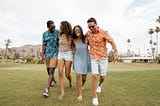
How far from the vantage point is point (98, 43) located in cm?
697

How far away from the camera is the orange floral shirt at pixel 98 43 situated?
22.6 ft

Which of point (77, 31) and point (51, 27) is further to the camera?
point (51, 27)

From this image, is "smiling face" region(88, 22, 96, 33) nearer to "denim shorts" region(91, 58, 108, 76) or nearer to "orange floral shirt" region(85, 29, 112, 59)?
"orange floral shirt" region(85, 29, 112, 59)

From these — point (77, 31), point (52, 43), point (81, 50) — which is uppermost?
point (77, 31)

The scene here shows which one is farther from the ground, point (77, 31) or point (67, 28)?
point (67, 28)

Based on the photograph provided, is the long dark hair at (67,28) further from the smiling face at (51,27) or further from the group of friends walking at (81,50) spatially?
the smiling face at (51,27)

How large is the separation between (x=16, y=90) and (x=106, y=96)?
2.93m

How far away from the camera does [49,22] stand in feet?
24.8

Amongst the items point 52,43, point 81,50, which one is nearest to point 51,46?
point 52,43

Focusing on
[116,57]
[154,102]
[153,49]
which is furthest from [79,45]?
[153,49]

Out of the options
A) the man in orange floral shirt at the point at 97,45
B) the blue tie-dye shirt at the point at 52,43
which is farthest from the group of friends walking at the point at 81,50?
the blue tie-dye shirt at the point at 52,43

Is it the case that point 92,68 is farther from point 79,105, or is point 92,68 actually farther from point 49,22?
point 49,22

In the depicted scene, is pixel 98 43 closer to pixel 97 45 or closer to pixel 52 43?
pixel 97 45

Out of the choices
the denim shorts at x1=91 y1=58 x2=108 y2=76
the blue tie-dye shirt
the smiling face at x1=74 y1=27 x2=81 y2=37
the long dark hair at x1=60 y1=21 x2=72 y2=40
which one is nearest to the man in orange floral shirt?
the denim shorts at x1=91 y1=58 x2=108 y2=76
